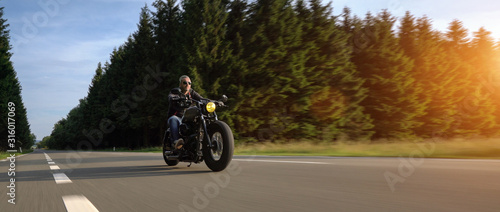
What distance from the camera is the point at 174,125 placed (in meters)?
6.85

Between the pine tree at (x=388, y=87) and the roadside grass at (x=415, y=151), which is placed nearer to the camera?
the roadside grass at (x=415, y=151)

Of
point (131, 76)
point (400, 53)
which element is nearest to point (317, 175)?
point (400, 53)

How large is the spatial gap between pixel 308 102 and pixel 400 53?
41.2 ft

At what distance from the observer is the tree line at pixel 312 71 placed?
27859mm

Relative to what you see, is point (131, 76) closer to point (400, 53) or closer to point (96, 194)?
point (400, 53)

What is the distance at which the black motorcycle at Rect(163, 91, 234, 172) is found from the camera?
5.93 meters

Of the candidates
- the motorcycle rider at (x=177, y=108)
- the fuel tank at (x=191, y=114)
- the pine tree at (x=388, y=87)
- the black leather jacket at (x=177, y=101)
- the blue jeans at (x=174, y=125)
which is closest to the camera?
the fuel tank at (x=191, y=114)

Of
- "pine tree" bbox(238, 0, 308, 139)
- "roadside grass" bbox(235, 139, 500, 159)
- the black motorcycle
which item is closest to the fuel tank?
the black motorcycle

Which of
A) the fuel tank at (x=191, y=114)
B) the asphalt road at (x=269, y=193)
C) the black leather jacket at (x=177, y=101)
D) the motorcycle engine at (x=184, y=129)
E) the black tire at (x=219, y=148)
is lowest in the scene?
the asphalt road at (x=269, y=193)

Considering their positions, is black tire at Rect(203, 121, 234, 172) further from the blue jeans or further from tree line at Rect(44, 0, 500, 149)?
tree line at Rect(44, 0, 500, 149)

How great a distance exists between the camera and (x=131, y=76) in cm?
4534

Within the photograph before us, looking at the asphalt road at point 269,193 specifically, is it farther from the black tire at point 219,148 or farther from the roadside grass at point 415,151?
the roadside grass at point 415,151

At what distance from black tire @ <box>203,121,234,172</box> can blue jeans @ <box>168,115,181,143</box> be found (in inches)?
32.1

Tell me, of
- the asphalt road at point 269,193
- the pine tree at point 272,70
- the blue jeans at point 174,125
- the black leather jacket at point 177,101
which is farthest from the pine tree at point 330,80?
the asphalt road at point 269,193
